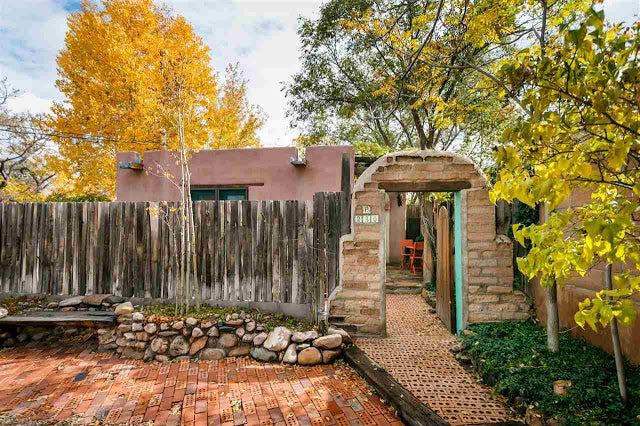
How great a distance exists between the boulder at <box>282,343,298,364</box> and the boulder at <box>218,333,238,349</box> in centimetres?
82

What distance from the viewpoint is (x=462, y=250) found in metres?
5.01

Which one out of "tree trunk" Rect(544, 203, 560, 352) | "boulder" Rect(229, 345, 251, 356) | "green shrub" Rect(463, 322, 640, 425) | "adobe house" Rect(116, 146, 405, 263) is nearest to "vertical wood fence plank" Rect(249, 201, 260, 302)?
"boulder" Rect(229, 345, 251, 356)

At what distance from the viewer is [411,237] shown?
1396 cm

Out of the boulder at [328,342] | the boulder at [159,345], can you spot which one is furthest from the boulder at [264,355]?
the boulder at [159,345]

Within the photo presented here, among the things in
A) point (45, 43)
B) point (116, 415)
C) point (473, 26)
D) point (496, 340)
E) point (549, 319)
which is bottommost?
point (116, 415)

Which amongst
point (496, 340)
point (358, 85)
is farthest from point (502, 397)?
point (358, 85)

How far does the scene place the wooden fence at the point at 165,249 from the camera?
5152 millimetres

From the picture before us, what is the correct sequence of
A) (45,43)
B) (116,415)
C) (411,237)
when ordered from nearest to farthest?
(116,415) → (45,43) → (411,237)

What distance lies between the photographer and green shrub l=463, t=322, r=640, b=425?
2514 millimetres

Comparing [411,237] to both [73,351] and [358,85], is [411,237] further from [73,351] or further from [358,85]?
[73,351]

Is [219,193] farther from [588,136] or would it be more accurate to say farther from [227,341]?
[588,136]

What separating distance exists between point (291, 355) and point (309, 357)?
0.82ft

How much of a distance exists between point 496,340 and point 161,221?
215 inches

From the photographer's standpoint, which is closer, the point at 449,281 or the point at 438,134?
the point at 449,281
